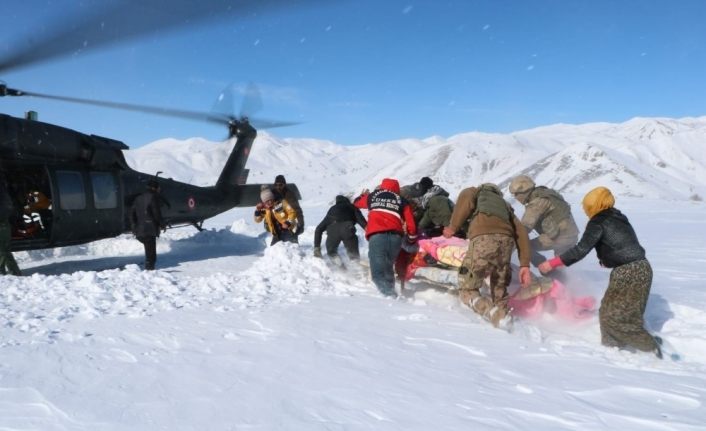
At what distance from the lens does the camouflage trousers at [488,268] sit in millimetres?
5305

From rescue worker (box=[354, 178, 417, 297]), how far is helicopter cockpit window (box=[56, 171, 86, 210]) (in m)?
5.38

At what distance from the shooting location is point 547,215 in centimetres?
684

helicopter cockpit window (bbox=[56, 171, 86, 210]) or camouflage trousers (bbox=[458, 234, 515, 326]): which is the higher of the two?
helicopter cockpit window (bbox=[56, 171, 86, 210])

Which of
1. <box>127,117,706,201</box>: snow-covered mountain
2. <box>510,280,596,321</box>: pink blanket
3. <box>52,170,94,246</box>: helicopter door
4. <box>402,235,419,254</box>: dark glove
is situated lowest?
<box>510,280,596,321</box>: pink blanket

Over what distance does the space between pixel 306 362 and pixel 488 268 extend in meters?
2.61

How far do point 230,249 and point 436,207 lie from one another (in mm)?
5777

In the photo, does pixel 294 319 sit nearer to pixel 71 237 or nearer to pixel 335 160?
pixel 71 237

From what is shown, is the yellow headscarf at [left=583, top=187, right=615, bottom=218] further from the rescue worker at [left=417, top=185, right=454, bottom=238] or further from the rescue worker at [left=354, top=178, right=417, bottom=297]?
the rescue worker at [left=417, top=185, right=454, bottom=238]

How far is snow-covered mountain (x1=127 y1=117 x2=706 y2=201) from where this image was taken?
74.7 meters

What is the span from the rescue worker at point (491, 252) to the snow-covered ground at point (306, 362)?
308mm

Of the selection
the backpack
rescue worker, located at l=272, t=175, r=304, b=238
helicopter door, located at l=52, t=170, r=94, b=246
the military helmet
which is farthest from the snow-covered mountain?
the backpack

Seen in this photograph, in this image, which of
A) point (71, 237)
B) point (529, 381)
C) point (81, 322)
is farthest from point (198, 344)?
point (71, 237)

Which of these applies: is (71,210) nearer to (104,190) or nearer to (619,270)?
(104,190)

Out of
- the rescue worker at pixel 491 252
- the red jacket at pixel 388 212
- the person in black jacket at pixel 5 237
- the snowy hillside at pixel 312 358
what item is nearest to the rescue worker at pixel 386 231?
the red jacket at pixel 388 212
